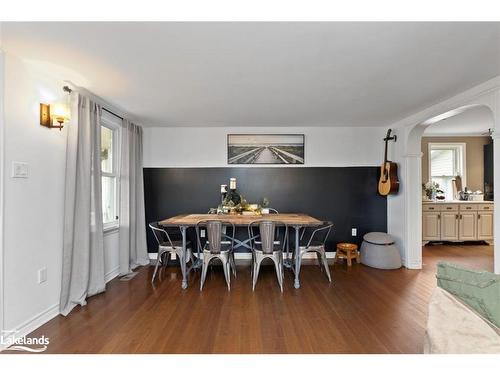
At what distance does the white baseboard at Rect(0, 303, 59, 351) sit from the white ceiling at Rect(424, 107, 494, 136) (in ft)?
18.2

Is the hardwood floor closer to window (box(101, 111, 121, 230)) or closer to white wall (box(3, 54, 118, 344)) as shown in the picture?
white wall (box(3, 54, 118, 344))

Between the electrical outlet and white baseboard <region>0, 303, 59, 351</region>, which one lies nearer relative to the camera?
white baseboard <region>0, 303, 59, 351</region>

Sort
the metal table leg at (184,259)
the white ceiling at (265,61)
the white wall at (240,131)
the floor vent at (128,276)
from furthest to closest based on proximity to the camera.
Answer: the white wall at (240,131) → the floor vent at (128,276) → the metal table leg at (184,259) → the white ceiling at (265,61)

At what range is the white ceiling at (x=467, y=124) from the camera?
3775mm

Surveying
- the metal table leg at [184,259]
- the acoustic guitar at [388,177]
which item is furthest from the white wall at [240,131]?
the metal table leg at [184,259]

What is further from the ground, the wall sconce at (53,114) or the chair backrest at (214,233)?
the wall sconce at (53,114)

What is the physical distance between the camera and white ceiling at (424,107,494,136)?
3775mm

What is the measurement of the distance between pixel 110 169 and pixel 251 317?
9.15 feet

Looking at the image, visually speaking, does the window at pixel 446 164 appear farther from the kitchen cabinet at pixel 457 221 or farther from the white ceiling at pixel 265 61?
the white ceiling at pixel 265 61

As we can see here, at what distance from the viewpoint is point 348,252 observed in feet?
13.1

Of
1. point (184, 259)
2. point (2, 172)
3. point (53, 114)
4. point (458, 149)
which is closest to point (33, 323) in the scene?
point (2, 172)

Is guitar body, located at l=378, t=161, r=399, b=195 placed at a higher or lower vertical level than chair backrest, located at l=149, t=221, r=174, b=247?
higher

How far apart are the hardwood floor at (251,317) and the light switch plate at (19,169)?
1333 mm

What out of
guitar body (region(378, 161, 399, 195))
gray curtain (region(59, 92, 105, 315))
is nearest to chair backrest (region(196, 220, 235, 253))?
gray curtain (region(59, 92, 105, 315))
